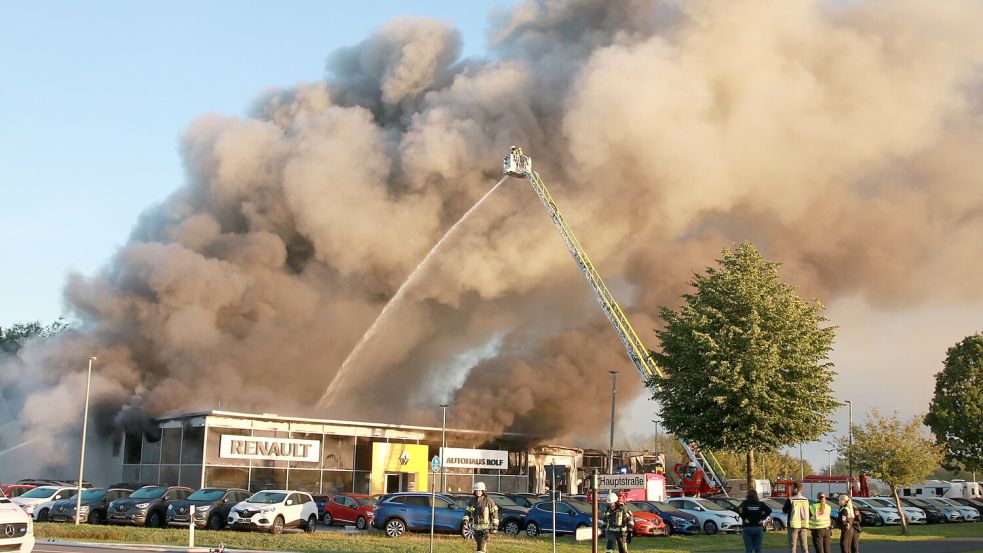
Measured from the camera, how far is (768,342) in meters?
29.9

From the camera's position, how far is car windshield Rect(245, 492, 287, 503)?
28312 mm

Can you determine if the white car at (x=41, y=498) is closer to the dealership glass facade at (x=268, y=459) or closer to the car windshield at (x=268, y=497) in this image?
the car windshield at (x=268, y=497)

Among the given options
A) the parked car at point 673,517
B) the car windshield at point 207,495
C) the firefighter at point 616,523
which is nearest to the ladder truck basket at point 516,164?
the parked car at point 673,517

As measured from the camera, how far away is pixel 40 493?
32.7 m

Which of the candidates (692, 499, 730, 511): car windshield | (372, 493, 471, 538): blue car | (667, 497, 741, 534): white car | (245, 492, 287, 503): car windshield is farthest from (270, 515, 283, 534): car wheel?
(692, 499, 730, 511): car windshield

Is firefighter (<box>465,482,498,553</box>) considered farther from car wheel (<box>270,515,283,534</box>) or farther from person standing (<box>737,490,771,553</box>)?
car wheel (<box>270,515,283,534</box>)

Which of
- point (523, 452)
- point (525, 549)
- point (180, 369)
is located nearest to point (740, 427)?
point (525, 549)

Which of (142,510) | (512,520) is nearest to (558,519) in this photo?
(512,520)

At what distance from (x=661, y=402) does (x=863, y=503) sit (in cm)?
1159

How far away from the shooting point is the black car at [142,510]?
29078 mm

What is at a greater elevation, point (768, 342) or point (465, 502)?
point (768, 342)

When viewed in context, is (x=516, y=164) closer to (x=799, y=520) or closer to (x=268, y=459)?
(x=268, y=459)

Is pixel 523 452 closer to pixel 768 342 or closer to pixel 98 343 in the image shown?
pixel 98 343

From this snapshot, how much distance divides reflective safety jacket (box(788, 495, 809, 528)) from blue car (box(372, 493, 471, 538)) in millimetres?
11343
